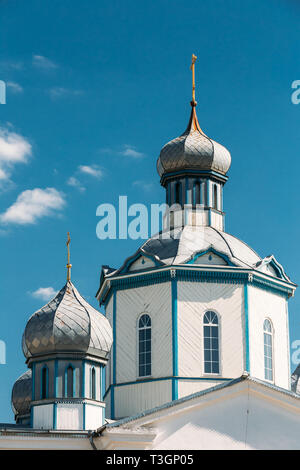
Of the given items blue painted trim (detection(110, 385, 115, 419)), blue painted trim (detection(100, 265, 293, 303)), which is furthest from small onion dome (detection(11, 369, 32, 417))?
blue painted trim (detection(100, 265, 293, 303))

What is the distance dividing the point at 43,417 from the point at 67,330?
1.73 meters

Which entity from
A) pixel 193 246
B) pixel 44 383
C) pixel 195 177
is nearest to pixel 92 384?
pixel 44 383

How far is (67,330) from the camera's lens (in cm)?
2188

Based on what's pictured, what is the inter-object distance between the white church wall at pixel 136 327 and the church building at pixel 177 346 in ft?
0.09

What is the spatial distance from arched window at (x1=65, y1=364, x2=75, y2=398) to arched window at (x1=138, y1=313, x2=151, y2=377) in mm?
3005

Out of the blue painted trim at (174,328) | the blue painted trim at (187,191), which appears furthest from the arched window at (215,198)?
the blue painted trim at (174,328)

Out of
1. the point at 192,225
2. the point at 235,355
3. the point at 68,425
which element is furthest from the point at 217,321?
the point at 68,425

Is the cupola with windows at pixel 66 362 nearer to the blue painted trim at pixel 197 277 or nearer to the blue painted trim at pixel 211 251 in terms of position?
the blue painted trim at pixel 197 277

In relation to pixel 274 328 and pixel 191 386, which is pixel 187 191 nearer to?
pixel 274 328

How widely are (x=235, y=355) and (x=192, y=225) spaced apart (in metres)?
3.60
